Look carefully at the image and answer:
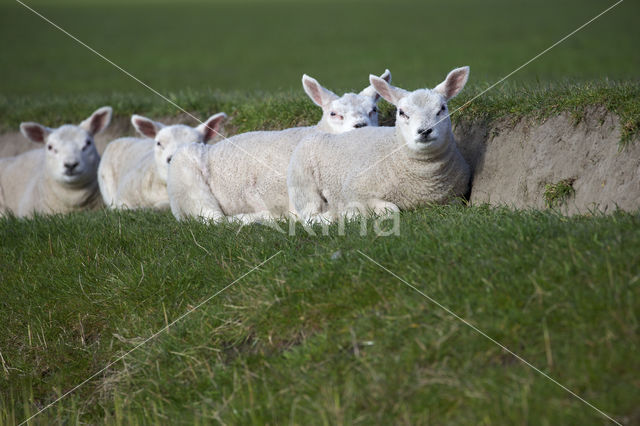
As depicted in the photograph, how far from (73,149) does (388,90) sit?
16.1 feet

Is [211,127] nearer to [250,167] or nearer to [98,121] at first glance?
[250,167]

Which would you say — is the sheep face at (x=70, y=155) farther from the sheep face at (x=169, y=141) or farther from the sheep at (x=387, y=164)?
the sheep at (x=387, y=164)

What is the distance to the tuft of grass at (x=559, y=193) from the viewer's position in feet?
17.8

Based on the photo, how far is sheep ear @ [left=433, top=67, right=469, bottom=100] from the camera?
233 inches

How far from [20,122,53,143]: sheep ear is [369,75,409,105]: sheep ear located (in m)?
5.45

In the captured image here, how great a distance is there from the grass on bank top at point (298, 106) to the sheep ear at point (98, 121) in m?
0.72

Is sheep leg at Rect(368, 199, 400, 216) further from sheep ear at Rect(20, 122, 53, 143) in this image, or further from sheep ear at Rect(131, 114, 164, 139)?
sheep ear at Rect(20, 122, 53, 143)

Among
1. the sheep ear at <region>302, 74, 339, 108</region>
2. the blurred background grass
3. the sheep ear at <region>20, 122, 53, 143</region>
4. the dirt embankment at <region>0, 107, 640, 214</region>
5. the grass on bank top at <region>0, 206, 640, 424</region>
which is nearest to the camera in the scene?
the grass on bank top at <region>0, 206, 640, 424</region>

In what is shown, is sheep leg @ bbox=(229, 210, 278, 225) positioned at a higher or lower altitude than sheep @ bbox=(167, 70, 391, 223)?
lower

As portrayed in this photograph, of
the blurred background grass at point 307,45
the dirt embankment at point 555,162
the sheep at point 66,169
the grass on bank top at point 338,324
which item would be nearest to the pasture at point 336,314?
the grass on bank top at point 338,324

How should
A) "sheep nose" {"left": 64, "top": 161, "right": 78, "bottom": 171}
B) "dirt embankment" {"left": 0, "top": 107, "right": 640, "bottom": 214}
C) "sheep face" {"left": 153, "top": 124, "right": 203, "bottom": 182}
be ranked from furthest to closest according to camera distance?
"sheep nose" {"left": 64, "top": 161, "right": 78, "bottom": 171} < "sheep face" {"left": 153, "top": 124, "right": 203, "bottom": 182} < "dirt embankment" {"left": 0, "top": 107, "right": 640, "bottom": 214}

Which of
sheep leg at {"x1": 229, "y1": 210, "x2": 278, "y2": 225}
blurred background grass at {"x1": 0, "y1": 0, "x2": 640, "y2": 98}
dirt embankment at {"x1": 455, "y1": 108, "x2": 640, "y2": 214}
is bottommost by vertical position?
sheep leg at {"x1": 229, "y1": 210, "x2": 278, "y2": 225}

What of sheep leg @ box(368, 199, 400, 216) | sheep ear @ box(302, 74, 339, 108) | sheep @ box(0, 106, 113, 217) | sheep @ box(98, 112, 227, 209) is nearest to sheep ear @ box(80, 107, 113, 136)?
sheep @ box(0, 106, 113, 217)

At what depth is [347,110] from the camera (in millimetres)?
6891
